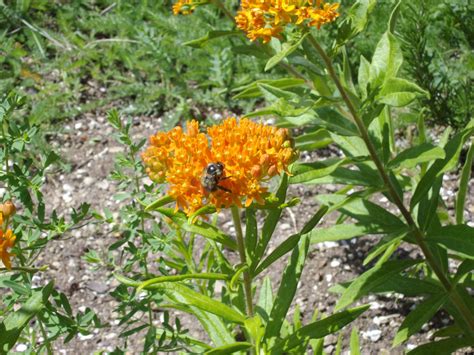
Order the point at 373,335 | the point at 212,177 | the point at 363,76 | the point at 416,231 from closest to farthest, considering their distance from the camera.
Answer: the point at 212,177
the point at 416,231
the point at 363,76
the point at 373,335

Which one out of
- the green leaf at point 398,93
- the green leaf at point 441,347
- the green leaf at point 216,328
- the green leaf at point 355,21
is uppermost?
the green leaf at point 355,21

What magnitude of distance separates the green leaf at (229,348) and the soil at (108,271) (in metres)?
0.90

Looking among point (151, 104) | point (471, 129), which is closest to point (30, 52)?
point (151, 104)

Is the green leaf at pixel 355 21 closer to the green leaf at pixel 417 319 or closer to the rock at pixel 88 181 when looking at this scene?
the green leaf at pixel 417 319

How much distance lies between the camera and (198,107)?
5.05 metres

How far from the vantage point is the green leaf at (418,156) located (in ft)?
8.29

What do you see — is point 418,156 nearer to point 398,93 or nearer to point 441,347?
point 398,93

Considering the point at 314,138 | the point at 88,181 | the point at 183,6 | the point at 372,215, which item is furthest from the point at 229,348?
the point at 88,181

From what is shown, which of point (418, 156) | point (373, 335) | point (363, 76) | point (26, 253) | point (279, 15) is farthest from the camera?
point (373, 335)

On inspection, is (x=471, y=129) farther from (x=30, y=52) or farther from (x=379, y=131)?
(x=30, y=52)

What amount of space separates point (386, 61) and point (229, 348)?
114 centimetres

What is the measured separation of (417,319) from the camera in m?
2.72

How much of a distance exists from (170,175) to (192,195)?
10cm

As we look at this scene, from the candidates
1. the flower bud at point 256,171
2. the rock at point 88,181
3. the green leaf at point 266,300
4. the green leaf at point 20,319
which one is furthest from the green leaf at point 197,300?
the rock at point 88,181
